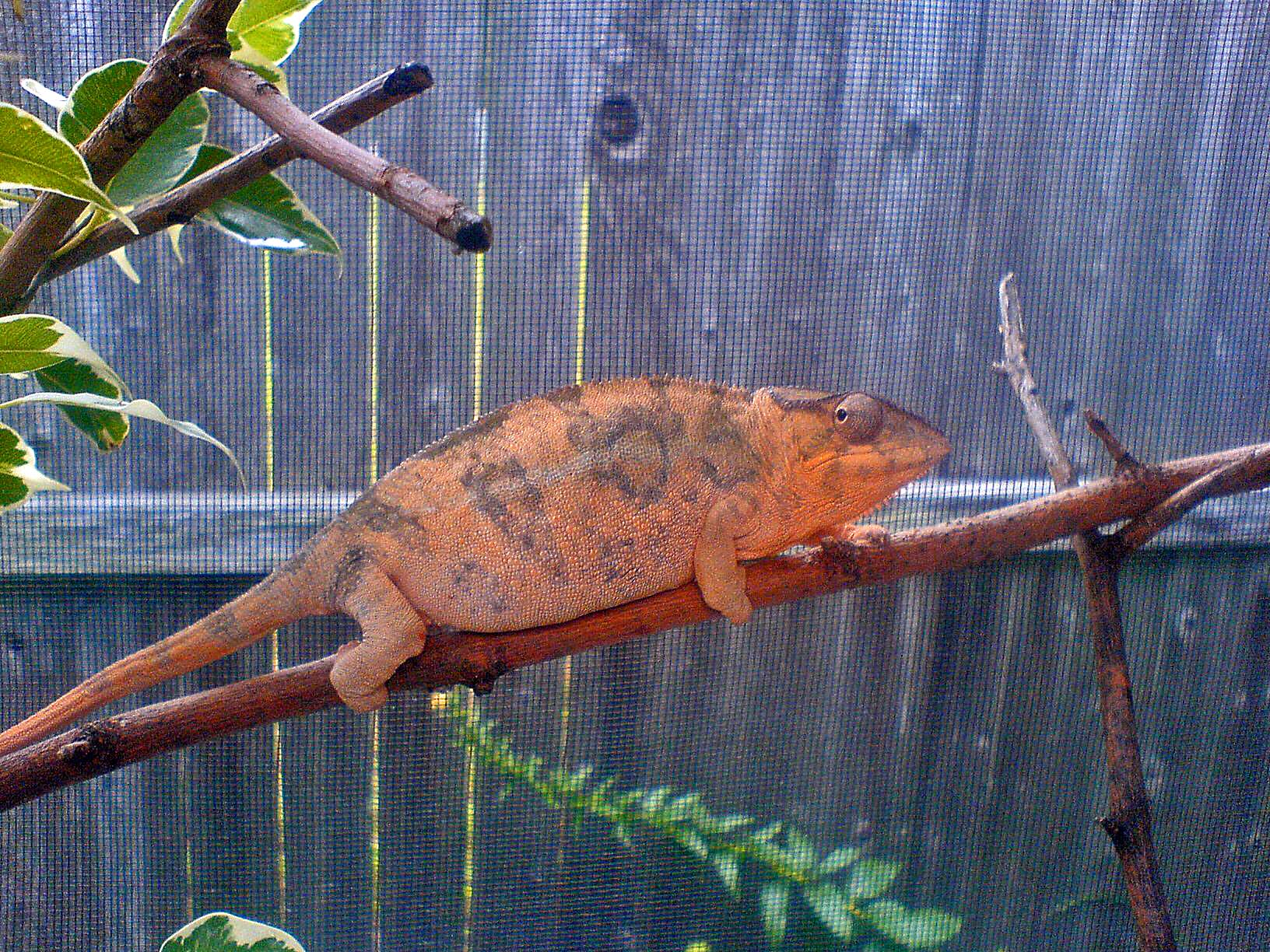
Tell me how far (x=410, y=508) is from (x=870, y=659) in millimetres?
1135

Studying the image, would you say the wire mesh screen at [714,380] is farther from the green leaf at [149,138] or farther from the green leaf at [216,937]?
the green leaf at [216,937]

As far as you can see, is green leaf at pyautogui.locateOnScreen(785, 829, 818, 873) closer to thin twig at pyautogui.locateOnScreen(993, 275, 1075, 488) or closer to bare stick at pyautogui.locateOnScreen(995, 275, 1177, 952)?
bare stick at pyautogui.locateOnScreen(995, 275, 1177, 952)

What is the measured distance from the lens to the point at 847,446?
1.10 meters

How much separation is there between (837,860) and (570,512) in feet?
3.87

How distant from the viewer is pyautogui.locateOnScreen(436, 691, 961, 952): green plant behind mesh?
1770 mm

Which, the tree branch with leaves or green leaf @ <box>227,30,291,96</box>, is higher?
green leaf @ <box>227,30,291,96</box>

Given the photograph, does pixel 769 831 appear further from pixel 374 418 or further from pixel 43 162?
pixel 43 162

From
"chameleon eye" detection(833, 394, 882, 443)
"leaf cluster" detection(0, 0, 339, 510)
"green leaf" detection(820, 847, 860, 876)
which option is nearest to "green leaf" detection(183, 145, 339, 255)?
"leaf cluster" detection(0, 0, 339, 510)

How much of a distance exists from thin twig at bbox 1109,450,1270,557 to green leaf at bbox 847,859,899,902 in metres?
1.02

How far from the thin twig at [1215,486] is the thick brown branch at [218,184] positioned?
100 centimetres

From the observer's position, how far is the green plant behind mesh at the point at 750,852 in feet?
5.81

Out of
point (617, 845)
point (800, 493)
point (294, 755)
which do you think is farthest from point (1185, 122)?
point (294, 755)

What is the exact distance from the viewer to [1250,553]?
73.2 inches

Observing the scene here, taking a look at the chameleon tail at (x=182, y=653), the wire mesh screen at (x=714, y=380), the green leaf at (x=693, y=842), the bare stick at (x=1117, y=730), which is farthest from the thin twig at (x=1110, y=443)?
the green leaf at (x=693, y=842)
